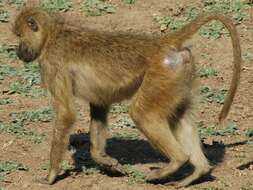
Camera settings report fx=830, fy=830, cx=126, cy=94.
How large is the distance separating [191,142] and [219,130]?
4.07 feet

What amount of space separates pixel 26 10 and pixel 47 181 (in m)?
1.74

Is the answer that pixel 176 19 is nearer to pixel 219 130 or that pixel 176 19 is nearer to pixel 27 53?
pixel 219 130

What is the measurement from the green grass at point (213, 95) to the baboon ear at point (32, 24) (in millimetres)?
2748

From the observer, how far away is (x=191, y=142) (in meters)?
8.10

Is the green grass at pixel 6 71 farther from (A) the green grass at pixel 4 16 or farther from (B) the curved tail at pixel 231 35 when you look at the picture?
(B) the curved tail at pixel 231 35

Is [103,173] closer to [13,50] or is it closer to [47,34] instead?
[47,34]

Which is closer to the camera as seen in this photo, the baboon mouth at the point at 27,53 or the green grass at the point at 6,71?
the baboon mouth at the point at 27,53

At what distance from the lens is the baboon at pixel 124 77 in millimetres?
7602

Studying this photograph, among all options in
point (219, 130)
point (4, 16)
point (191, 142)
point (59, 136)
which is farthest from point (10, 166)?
point (4, 16)

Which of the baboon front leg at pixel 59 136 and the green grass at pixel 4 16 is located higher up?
the baboon front leg at pixel 59 136

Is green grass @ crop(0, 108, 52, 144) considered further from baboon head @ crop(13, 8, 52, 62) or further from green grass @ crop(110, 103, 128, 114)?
baboon head @ crop(13, 8, 52, 62)

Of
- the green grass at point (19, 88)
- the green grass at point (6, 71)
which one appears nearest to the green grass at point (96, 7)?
the green grass at point (6, 71)

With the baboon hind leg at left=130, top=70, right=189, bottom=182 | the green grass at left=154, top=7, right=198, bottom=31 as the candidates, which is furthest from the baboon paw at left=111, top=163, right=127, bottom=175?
the green grass at left=154, top=7, right=198, bottom=31

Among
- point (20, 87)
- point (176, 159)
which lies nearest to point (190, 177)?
point (176, 159)
